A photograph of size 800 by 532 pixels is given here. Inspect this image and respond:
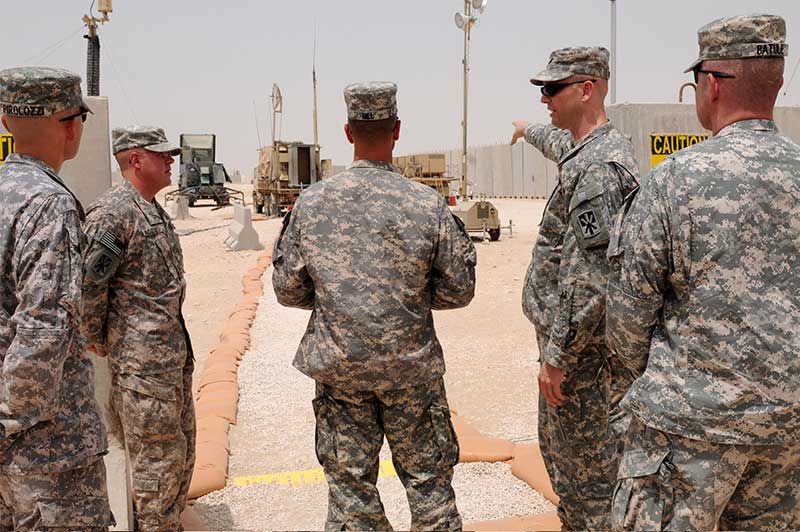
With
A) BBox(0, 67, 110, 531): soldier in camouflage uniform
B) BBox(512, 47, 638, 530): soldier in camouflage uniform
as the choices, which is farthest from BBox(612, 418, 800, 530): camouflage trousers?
BBox(0, 67, 110, 531): soldier in camouflage uniform

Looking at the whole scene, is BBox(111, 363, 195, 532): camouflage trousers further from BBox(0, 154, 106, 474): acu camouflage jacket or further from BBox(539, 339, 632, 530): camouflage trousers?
BBox(539, 339, 632, 530): camouflage trousers

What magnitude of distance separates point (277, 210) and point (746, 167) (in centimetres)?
2545

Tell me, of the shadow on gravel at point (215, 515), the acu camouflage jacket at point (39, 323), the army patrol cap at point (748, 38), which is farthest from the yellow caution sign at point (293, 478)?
the army patrol cap at point (748, 38)

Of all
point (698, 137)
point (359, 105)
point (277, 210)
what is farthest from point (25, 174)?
point (277, 210)

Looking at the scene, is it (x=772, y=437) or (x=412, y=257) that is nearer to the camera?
(x=772, y=437)

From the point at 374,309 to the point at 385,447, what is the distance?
2.33 m

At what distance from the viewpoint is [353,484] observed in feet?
8.78

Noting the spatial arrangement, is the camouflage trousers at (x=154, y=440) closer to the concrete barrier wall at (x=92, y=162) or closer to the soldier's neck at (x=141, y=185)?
the soldier's neck at (x=141, y=185)

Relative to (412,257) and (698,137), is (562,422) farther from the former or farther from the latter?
(698,137)

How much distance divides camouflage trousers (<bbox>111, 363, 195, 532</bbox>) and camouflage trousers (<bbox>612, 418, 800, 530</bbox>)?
6.60ft

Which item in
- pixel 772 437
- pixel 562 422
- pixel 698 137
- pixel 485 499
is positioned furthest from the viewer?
pixel 698 137

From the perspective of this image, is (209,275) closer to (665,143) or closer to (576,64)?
(665,143)

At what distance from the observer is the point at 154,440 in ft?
10.6

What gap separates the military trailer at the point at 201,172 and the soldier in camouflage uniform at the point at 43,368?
29.2m
